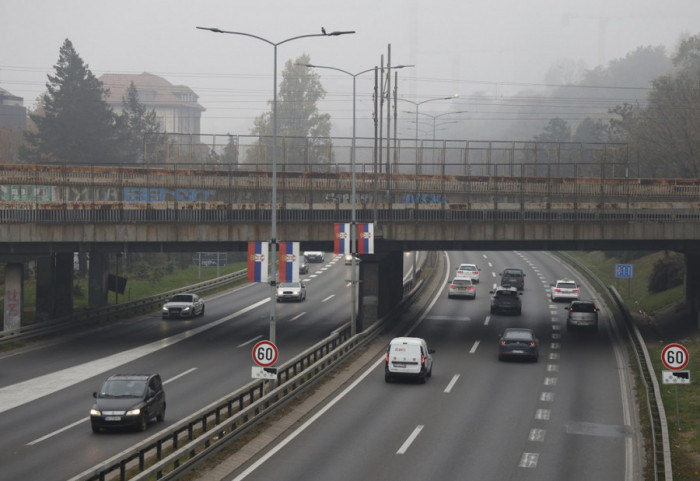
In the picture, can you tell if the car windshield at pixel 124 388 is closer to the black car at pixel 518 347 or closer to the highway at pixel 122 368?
the highway at pixel 122 368

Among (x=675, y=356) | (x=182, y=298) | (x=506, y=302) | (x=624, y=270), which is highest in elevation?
(x=675, y=356)

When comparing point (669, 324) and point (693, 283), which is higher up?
point (693, 283)

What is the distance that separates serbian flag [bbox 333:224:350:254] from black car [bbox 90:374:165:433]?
17.9 metres

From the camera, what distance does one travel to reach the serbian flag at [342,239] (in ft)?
152

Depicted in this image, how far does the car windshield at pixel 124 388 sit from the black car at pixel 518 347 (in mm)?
20127

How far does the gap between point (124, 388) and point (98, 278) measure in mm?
39449

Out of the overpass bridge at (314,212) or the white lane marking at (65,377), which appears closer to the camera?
the white lane marking at (65,377)

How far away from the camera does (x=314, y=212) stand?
176ft

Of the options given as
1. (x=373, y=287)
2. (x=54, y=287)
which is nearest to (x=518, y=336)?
(x=373, y=287)

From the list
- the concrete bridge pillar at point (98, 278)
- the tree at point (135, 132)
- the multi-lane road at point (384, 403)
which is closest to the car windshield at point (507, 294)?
the multi-lane road at point (384, 403)

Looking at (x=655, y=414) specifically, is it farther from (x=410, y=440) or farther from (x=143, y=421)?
(x=143, y=421)

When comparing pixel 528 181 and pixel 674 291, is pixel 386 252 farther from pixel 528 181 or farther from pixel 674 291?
pixel 674 291

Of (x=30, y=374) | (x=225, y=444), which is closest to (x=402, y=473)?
(x=225, y=444)

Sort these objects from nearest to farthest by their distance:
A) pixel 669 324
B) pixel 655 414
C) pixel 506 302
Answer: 1. pixel 655 414
2. pixel 669 324
3. pixel 506 302
